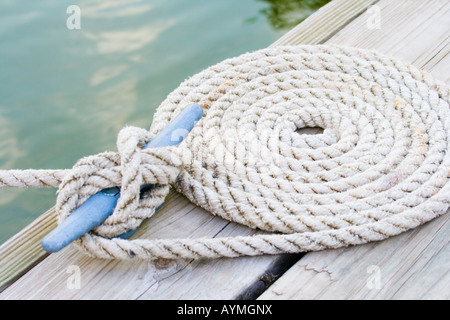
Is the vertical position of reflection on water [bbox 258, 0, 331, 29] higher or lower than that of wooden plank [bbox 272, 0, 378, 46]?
lower

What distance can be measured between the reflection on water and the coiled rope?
1272 millimetres

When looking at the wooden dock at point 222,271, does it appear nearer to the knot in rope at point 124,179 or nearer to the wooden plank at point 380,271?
the wooden plank at point 380,271

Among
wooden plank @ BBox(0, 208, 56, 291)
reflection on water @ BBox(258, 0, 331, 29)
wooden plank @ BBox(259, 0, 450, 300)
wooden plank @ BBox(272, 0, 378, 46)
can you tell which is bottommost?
wooden plank @ BBox(259, 0, 450, 300)

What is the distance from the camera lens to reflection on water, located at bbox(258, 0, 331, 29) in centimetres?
322

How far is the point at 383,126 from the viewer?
165 cm

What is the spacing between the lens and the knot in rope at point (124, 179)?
1333 millimetres

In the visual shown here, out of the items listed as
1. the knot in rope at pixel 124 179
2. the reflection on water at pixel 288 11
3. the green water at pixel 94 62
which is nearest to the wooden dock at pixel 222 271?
the knot in rope at pixel 124 179

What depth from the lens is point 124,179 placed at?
1.33 meters

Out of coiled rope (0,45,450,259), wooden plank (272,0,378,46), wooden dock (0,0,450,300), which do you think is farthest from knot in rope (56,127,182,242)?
wooden plank (272,0,378,46)

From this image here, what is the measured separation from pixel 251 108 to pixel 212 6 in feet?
5.79

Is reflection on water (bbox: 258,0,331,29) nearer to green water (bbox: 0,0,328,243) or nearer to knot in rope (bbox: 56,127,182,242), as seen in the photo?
green water (bbox: 0,0,328,243)

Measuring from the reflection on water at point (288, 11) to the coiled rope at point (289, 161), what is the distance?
1.27 metres

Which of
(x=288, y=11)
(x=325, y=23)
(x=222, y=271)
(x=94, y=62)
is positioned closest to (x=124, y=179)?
(x=222, y=271)
